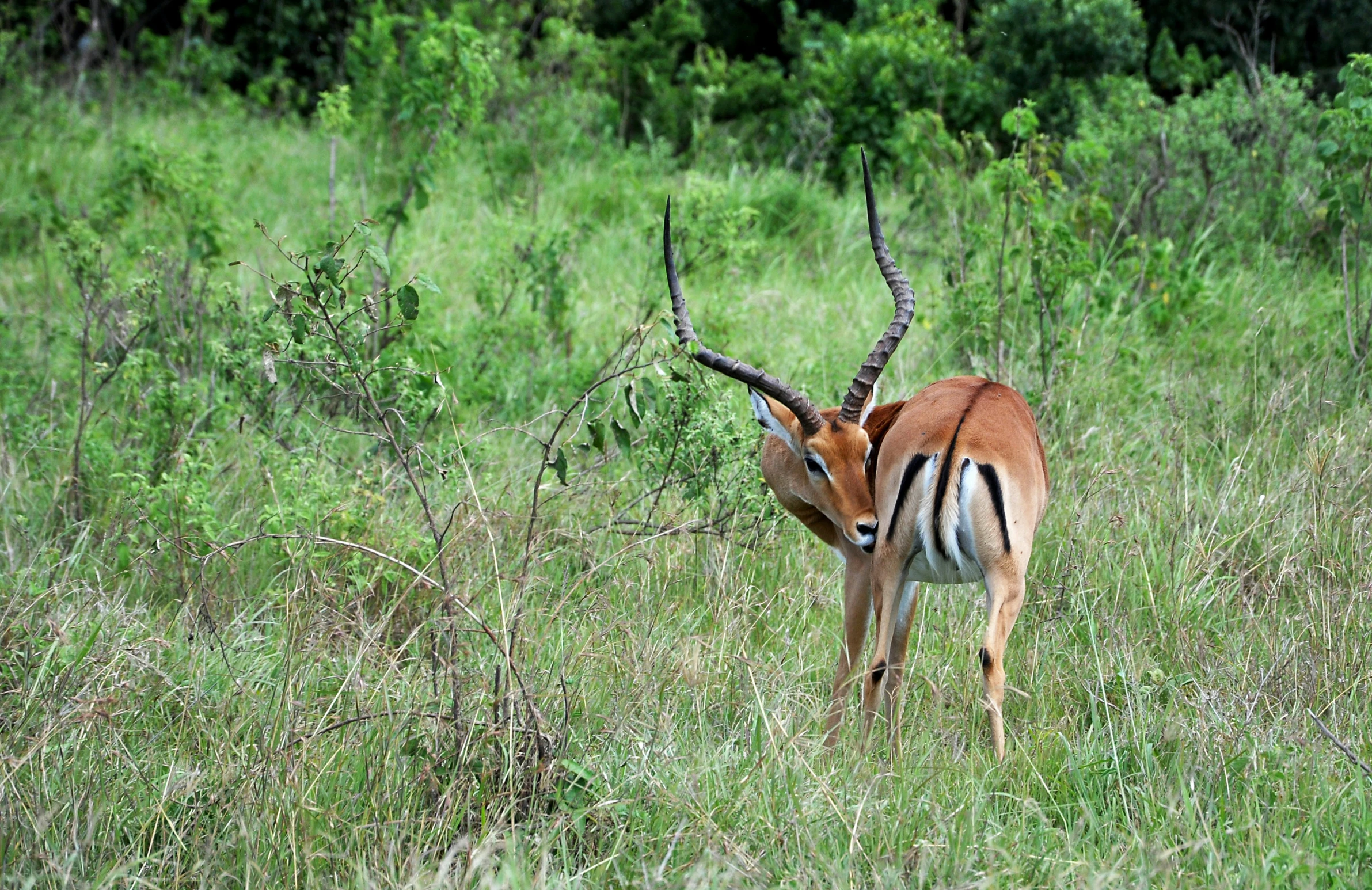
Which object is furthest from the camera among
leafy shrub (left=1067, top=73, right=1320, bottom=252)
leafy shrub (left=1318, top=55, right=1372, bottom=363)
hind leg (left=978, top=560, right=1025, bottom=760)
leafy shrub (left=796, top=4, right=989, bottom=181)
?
leafy shrub (left=796, top=4, right=989, bottom=181)

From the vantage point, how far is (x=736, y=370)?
3.50m

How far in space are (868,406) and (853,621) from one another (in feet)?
2.24

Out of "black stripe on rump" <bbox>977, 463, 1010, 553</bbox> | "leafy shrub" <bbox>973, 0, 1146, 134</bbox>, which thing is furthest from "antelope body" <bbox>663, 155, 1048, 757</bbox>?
"leafy shrub" <bbox>973, 0, 1146, 134</bbox>

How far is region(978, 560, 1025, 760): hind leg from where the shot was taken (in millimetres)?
3139

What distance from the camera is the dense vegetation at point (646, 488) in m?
2.82

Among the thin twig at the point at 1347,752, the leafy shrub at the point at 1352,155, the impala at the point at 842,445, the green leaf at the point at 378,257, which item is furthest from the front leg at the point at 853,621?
the leafy shrub at the point at 1352,155

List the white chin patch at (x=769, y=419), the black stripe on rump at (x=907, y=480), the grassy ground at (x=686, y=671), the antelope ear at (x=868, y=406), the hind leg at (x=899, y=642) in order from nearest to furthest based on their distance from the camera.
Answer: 1. the grassy ground at (x=686, y=671)
2. the black stripe on rump at (x=907, y=480)
3. the hind leg at (x=899, y=642)
4. the antelope ear at (x=868, y=406)
5. the white chin patch at (x=769, y=419)

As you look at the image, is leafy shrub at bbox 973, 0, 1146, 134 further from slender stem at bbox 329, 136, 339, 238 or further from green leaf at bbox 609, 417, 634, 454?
green leaf at bbox 609, 417, 634, 454

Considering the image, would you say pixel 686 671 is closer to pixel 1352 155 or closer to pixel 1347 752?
pixel 1347 752

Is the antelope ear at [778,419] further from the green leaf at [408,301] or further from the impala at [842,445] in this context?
the green leaf at [408,301]

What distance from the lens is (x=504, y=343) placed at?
620cm

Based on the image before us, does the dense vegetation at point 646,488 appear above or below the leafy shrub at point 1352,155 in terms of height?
below

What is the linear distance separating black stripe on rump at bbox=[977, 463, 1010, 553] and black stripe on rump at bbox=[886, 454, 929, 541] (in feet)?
0.52

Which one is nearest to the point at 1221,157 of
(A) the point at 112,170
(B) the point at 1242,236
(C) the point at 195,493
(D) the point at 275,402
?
(B) the point at 1242,236
